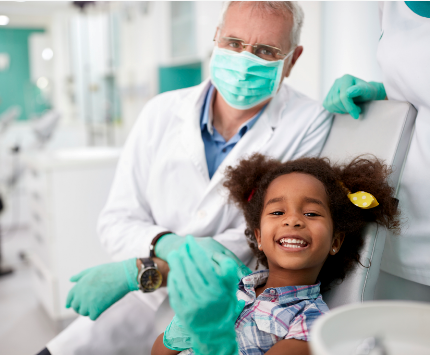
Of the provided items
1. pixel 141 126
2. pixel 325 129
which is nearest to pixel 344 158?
pixel 325 129

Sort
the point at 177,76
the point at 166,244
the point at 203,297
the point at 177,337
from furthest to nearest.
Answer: the point at 177,76 < the point at 166,244 < the point at 177,337 < the point at 203,297

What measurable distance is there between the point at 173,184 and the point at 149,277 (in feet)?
1.09

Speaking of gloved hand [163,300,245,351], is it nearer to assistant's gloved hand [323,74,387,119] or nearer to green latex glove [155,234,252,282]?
green latex glove [155,234,252,282]

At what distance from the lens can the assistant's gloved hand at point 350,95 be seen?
116 centimetres

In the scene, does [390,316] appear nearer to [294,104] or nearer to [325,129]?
[325,129]

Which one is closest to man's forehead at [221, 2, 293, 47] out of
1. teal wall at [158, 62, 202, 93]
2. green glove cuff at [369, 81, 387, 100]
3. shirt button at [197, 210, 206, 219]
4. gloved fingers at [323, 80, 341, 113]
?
gloved fingers at [323, 80, 341, 113]

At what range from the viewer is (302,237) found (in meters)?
0.93

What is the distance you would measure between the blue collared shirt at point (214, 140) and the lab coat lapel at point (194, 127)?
0.03m

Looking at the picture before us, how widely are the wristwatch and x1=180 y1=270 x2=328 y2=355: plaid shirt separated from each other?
0.28 m

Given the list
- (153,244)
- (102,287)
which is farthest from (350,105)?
(102,287)

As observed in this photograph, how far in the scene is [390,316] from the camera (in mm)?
486

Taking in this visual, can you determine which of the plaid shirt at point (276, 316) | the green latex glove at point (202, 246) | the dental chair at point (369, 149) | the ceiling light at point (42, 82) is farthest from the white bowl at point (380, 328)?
the ceiling light at point (42, 82)

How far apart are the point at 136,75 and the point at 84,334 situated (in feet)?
9.82

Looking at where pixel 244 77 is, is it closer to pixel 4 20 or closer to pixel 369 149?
Result: pixel 369 149
